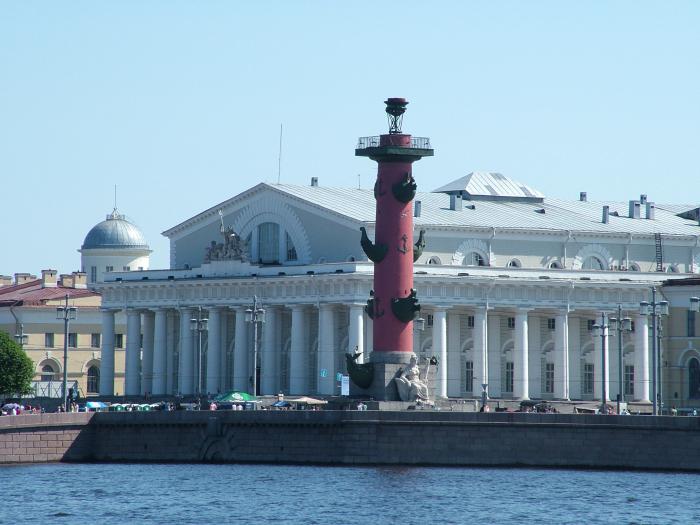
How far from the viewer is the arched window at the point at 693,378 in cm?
12169

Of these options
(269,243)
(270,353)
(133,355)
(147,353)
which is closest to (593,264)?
(269,243)

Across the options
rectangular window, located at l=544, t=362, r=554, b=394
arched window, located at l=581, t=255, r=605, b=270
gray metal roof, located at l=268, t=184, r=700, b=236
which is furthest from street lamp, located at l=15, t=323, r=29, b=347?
arched window, located at l=581, t=255, r=605, b=270

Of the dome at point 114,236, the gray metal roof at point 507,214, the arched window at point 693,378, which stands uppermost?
the dome at point 114,236

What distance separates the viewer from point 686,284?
121812 mm

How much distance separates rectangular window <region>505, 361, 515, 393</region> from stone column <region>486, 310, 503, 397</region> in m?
0.52

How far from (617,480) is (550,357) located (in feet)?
128

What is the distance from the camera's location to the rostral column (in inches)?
3804

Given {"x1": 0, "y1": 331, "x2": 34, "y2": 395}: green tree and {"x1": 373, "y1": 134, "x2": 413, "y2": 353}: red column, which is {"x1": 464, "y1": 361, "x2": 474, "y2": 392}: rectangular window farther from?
{"x1": 373, "y1": 134, "x2": 413, "y2": 353}: red column

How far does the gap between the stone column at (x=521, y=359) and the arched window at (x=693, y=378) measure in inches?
322

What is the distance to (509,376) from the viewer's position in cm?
12331

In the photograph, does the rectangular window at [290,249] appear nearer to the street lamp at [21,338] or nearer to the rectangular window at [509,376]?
the rectangular window at [509,376]

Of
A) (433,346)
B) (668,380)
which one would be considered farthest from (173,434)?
(668,380)

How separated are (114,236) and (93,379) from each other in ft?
87.4

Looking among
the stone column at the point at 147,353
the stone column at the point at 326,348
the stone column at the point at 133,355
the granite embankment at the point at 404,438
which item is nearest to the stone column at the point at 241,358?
the stone column at the point at 326,348
